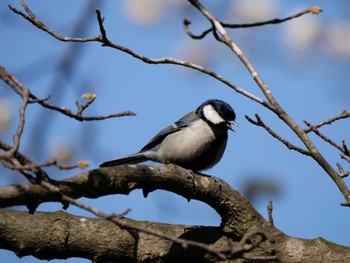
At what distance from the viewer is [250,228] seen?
4254 millimetres

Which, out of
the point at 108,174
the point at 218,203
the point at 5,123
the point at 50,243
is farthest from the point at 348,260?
the point at 5,123

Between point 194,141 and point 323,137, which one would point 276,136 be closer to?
point 323,137

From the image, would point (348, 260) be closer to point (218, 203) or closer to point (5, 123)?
point (218, 203)

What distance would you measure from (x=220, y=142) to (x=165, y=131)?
607 mm

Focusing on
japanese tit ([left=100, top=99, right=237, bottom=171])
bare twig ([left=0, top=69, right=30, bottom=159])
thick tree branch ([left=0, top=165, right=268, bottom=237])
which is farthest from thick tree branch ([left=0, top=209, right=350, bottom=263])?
japanese tit ([left=100, top=99, right=237, bottom=171])

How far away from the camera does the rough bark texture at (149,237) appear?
3.79m

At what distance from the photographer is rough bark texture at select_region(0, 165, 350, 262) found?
3.79 metres

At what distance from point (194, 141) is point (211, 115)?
429 mm

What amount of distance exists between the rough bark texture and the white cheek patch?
6.14ft

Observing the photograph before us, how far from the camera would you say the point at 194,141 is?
592cm

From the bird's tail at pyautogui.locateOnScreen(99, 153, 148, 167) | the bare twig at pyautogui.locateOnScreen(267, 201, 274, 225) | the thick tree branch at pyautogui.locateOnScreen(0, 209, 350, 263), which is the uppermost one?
the bird's tail at pyautogui.locateOnScreen(99, 153, 148, 167)

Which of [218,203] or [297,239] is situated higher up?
[218,203]

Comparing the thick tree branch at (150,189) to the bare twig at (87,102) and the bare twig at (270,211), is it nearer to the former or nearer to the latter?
the bare twig at (270,211)

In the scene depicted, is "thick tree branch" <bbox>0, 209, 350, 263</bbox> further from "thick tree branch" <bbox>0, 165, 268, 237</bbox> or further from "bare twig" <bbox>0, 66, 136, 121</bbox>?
"bare twig" <bbox>0, 66, 136, 121</bbox>
